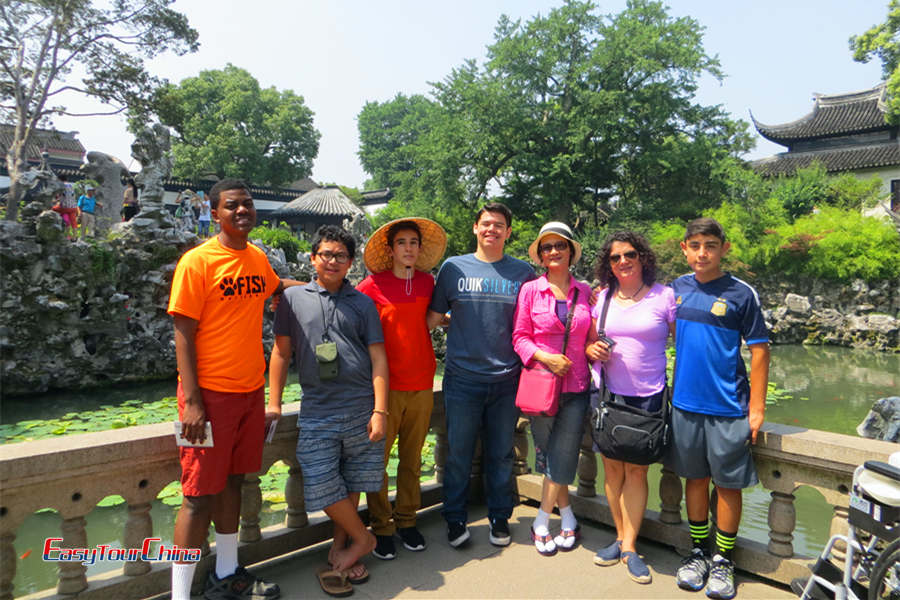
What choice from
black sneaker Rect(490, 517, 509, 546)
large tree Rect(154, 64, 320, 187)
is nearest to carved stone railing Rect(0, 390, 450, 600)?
black sneaker Rect(490, 517, 509, 546)

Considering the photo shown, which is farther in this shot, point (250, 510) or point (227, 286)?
point (250, 510)

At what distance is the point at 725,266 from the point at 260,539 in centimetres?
1974

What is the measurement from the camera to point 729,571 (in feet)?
8.00

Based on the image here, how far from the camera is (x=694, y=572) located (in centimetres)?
245

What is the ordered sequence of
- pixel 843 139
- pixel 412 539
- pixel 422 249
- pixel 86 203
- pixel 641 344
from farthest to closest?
pixel 843 139, pixel 86 203, pixel 422 249, pixel 412 539, pixel 641 344

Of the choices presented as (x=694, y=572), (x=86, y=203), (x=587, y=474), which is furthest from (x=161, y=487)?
(x=86, y=203)

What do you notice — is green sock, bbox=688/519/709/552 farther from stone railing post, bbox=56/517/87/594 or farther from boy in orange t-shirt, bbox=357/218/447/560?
stone railing post, bbox=56/517/87/594

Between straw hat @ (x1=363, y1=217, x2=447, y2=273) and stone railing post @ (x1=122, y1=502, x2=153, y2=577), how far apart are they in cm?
144

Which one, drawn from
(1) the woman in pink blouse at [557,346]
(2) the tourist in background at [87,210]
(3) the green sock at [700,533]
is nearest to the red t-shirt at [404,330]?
(1) the woman in pink blouse at [557,346]

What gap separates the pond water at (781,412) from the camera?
5.28 meters

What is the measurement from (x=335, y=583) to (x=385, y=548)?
0.36m

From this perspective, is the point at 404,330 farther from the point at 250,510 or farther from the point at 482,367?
the point at 250,510

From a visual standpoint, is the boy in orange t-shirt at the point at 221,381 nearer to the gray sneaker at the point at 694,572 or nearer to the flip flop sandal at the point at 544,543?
the flip flop sandal at the point at 544,543

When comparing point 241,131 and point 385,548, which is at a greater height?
point 241,131
